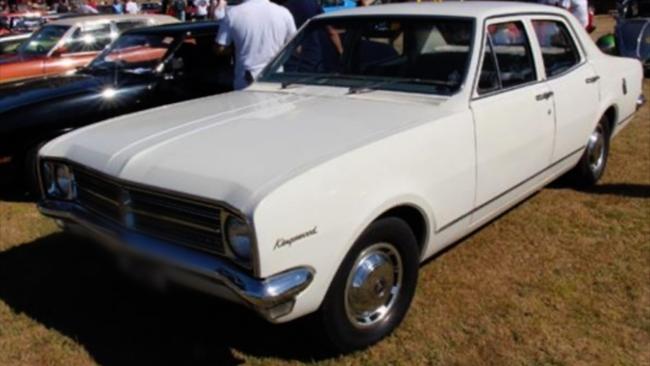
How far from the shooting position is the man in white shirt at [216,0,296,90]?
5.57 meters

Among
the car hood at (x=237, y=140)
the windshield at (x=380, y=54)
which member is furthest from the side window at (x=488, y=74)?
the car hood at (x=237, y=140)

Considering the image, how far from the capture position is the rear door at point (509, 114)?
3.63 m

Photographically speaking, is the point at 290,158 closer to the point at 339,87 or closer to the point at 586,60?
the point at 339,87

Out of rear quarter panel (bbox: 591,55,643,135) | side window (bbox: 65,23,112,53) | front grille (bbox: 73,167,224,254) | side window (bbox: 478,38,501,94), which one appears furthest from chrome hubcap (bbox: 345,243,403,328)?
side window (bbox: 65,23,112,53)

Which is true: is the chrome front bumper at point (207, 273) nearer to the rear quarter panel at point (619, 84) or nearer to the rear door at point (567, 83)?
the rear door at point (567, 83)

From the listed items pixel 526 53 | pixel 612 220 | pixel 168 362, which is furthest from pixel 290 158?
pixel 612 220

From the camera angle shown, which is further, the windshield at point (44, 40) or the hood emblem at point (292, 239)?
the windshield at point (44, 40)

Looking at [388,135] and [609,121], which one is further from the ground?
[388,135]

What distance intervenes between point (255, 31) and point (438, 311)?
308 cm

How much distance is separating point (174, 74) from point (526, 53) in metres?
3.60

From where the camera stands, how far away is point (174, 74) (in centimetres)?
651

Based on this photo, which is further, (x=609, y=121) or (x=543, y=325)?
(x=609, y=121)

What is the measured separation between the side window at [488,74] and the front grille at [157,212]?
6.04 ft

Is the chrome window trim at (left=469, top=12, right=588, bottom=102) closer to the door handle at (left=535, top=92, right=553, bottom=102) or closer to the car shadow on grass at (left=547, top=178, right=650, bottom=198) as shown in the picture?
the door handle at (left=535, top=92, right=553, bottom=102)
